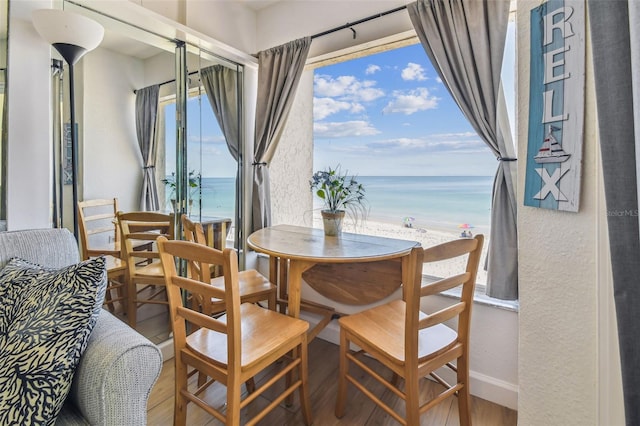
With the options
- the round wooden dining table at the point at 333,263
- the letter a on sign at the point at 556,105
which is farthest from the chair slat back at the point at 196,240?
the letter a on sign at the point at 556,105

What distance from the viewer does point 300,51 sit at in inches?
93.0

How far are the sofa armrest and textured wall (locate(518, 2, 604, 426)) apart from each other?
3.30ft

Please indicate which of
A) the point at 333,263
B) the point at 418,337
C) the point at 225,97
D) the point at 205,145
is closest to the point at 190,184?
the point at 205,145

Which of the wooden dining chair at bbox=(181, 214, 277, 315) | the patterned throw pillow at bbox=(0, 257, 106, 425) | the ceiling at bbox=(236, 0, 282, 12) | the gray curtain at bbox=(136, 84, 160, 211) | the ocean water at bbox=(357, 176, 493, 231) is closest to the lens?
the patterned throw pillow at bbox=(0, 257, 106, 425)

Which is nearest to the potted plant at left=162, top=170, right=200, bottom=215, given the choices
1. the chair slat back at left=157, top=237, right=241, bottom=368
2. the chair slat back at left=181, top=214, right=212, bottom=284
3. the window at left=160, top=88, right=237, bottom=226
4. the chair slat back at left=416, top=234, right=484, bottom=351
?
the window at left=160, top=88, right=237, bottom=226

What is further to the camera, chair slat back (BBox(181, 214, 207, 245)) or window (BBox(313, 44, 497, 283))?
window (BBox(313, 44, 497, 283))

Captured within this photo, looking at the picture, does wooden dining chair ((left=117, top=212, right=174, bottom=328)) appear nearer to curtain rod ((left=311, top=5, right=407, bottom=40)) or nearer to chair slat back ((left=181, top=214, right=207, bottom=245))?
chair slat back ((left=181, top=214, right=207, bottom=245))

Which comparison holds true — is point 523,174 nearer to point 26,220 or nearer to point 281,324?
point 281,324

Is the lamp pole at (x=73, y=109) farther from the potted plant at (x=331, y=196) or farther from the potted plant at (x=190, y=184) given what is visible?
the potted plant at (x=331, y=196)

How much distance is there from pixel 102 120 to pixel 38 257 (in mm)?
944

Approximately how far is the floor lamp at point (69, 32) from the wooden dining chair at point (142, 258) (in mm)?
510

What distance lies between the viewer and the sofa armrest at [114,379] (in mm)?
843

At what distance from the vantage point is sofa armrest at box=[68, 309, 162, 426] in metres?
0.84

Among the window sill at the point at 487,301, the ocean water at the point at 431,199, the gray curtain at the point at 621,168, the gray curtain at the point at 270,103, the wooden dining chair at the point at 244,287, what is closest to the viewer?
the gray curtain at the point at 621,168
